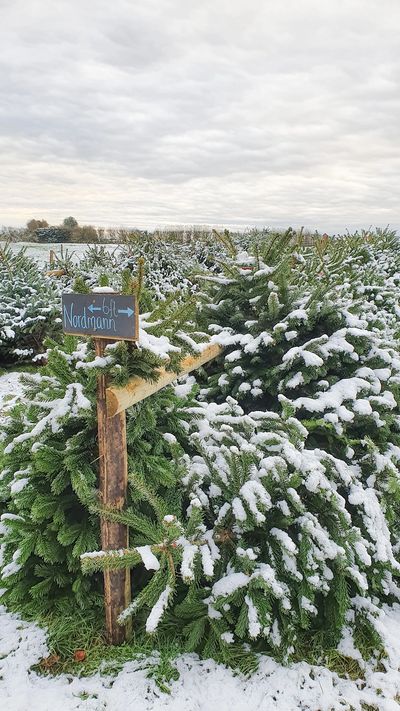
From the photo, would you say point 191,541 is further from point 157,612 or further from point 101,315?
point 101,315

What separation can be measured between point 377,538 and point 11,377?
6502mm

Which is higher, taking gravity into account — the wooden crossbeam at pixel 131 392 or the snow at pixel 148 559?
the wooden crossbeam at pixel 131 392

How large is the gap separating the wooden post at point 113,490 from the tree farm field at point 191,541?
2cm

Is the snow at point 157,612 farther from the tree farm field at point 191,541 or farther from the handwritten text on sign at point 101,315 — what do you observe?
the handwritten text on sign at point 101,315

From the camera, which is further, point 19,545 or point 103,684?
point 19,545

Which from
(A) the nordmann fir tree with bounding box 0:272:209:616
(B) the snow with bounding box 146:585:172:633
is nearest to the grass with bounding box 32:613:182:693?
(A) the nordmann fir tree with bounding box 0:272:209:616

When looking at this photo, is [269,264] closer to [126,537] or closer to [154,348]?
[154,348]

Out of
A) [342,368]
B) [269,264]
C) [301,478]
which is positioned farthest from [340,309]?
[301,478]

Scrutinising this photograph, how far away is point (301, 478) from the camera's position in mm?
2480

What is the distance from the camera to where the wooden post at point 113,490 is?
234 centimetres

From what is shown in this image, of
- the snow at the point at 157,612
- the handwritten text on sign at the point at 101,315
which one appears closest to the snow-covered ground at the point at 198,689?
the snow at the point at 157,612

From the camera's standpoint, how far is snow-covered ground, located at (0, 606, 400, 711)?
219cm

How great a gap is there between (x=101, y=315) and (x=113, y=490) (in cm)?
93

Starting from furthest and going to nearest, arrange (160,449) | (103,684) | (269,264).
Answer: (269,264) < (160,449) < (103,684)
